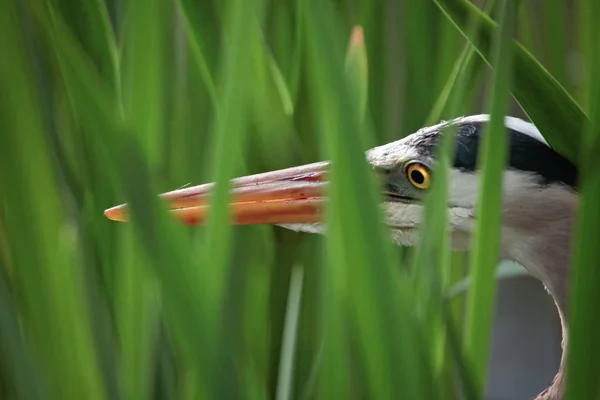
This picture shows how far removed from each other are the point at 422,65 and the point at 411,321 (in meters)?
0.21

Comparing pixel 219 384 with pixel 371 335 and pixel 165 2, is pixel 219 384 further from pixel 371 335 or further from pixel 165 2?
pixel 165 2

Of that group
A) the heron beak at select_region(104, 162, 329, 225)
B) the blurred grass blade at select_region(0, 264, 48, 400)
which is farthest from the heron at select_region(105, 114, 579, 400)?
the blurred grass blade at select_region(0, 264, 48, 400)

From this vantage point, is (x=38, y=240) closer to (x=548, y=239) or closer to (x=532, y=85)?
(x=532, y=85)

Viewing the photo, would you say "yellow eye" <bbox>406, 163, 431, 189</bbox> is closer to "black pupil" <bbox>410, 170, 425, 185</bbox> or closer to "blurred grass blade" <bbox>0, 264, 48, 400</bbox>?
"black pupil" <bbox>410, 170, 425, 185</bbox>

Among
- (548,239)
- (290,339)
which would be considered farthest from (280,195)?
(548,239)

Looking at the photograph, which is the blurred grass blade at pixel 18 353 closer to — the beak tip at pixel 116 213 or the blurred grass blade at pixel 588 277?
the beak tip at pixel 116 213

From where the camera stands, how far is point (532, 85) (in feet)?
0.74

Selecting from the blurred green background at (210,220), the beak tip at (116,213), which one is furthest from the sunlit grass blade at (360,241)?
the beak tip at (116,213)

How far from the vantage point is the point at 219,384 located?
197 millimetres

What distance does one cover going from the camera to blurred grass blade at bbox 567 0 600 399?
0.20 meters

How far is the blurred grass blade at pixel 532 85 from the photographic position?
0.73 ft

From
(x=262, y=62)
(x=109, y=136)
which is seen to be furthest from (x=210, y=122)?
(x=109, y=136)

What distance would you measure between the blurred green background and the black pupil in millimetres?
37

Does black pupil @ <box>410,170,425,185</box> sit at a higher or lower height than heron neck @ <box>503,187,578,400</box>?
higher
